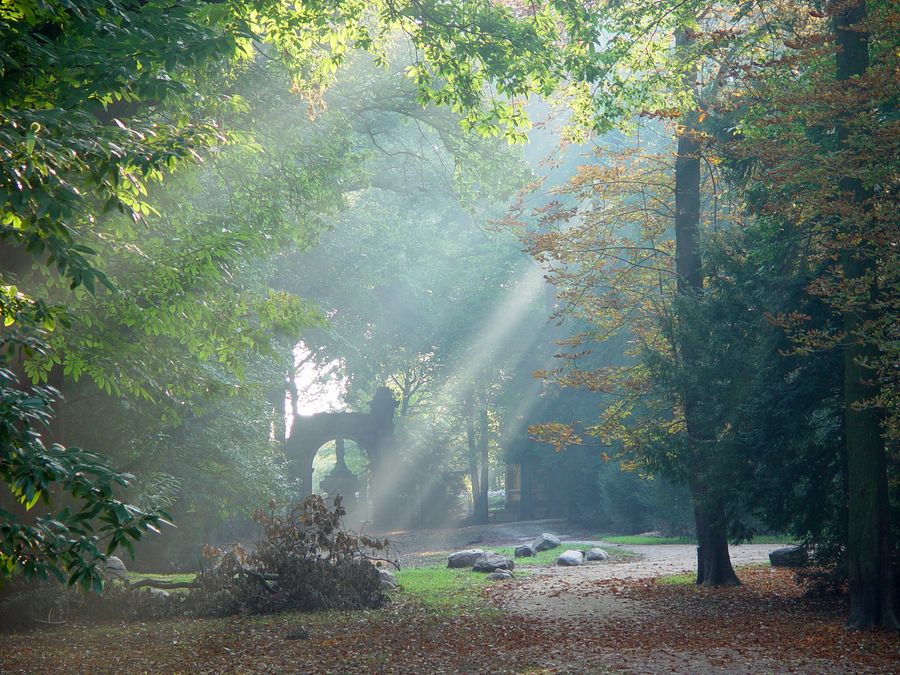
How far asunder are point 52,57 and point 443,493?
33.8 meters

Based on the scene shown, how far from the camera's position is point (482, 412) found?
39656 millimetres

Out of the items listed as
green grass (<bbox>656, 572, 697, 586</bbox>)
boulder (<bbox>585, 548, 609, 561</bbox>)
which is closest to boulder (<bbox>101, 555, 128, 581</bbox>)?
green grass (<bbox>656, 572, 697, 586</bbox>)

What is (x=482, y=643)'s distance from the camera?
358 inches

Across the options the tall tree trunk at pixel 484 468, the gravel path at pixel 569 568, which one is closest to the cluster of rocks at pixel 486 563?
the gravel path at pixel 569 568

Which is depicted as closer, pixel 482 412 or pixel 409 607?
pixel 409 607

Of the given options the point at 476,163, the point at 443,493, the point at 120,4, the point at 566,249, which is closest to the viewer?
the point at 120,4

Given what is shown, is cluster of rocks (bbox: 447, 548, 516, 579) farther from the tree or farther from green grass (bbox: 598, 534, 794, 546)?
the tree

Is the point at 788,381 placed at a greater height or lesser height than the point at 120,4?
lesser

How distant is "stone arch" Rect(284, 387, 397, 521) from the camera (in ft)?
117

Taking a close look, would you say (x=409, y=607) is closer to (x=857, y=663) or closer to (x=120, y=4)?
(x=857, y=663)

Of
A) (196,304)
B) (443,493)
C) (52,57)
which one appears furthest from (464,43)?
(443,493)

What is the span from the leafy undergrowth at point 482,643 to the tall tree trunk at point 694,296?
5.10ft

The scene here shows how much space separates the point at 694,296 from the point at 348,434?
25.1 m

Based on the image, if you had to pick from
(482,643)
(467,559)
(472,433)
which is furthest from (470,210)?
(472,433)
